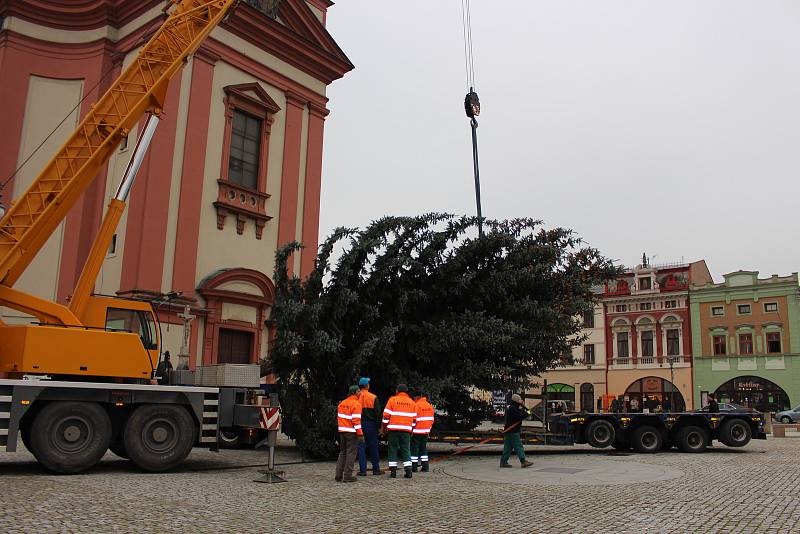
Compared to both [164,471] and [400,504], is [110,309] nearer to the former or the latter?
[164,471]

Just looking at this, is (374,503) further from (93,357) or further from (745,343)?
(745,343)

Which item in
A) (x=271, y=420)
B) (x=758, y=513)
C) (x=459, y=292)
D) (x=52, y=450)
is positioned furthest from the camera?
(x=459, y=292)

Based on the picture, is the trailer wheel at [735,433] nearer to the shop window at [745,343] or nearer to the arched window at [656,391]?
the arched window at [656,391]

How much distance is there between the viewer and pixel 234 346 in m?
23.6

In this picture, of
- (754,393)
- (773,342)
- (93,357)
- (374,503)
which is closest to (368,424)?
(374,503)

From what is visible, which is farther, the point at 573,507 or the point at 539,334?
the point at 539,334

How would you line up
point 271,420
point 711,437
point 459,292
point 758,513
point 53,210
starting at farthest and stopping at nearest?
point 711,437
point 459,292
point 53,210
point 271,420
point 758,513

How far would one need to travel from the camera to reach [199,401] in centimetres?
1320

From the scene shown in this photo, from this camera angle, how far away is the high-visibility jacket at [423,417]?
1325 cm

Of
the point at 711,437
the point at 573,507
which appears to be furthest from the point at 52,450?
the point at 711,437

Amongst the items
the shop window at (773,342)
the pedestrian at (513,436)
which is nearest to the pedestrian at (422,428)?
the pedestrian at (513,436)

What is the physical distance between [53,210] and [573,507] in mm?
10266

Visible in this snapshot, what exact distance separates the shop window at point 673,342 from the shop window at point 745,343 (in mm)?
4319

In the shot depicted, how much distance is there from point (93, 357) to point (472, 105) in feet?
75.6
